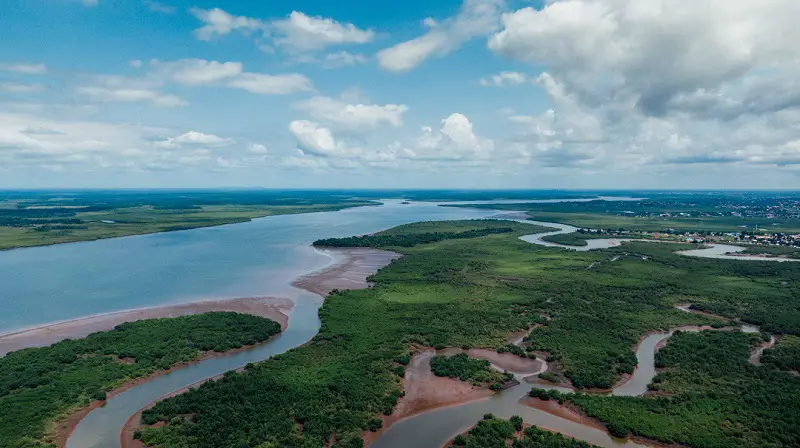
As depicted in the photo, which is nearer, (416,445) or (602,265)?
(416,445)

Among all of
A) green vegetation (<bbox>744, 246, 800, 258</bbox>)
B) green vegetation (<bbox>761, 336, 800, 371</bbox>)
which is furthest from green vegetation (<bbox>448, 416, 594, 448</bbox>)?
green vegetation (<bbox>744, 246, 800, 258</bbox>)

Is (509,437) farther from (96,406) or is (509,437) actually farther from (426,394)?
(96,406)

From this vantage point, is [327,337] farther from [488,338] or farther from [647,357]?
[647,357]

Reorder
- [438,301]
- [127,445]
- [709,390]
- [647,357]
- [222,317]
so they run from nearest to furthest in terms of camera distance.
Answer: [127,445], [709,390], [647,357], [222,317], [438,301]

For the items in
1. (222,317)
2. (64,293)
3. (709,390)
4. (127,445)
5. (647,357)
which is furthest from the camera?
(64,293)

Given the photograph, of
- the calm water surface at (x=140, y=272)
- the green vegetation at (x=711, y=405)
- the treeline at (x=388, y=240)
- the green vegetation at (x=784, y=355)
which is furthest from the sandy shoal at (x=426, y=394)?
the treeline at (x=388, y=240)

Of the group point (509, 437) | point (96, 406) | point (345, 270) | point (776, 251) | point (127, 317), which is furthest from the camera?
point (776, 251)

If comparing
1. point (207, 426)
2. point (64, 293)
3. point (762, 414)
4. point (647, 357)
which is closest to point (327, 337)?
point (207, 426)

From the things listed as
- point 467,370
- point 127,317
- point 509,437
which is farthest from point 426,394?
point 127,317
